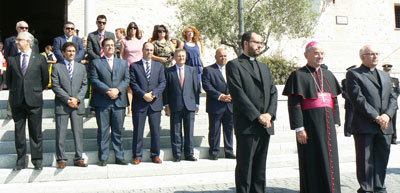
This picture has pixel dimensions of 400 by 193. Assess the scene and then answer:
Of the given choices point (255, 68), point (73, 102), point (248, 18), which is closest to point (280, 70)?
point (248, 18)

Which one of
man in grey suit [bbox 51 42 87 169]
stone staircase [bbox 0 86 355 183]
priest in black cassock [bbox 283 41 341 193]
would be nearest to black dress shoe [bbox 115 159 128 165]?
stone staircase [bbox 0 86 355 183]

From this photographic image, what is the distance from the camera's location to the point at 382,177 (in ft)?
17.4

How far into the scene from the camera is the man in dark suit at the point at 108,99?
6852 mm

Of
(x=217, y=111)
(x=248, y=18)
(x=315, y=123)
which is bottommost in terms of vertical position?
(x=315, y=123)

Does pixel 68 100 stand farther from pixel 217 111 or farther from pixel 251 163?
pixel 251 163

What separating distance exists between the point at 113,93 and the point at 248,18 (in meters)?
9.27

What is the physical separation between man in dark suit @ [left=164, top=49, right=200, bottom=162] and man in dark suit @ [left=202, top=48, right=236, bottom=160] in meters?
0.28

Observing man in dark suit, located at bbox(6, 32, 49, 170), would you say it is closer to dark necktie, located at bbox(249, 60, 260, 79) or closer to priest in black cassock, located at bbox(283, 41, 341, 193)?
dark necktie, located at bbox(249, 60, 260, 79)

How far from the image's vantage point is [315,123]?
4.96 metres

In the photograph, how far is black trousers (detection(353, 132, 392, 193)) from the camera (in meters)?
5.29

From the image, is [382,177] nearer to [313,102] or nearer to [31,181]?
[313,102]

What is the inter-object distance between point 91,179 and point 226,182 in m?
2.24

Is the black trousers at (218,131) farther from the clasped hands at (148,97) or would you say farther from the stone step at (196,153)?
the clasped hands at (148,97)

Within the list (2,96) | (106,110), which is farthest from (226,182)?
(2,96)
